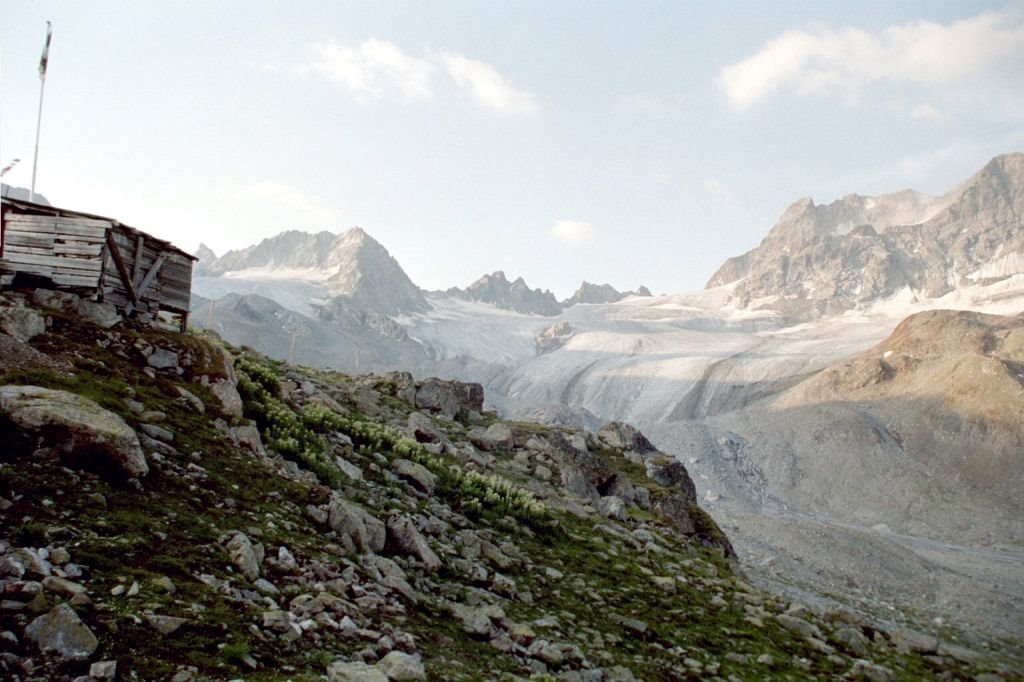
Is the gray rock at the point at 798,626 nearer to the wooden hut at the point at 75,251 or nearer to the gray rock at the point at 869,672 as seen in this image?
the gray rock at the point at 869,672

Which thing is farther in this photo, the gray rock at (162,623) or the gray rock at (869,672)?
the gray rock at (869,672)

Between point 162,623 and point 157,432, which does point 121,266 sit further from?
point 162,623

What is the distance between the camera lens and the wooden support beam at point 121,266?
48.0ft

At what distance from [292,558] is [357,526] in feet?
6.87

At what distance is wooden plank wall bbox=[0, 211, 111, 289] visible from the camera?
14148 millimetres

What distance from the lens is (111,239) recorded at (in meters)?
14.7

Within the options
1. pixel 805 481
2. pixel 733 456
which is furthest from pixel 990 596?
pixel 733 456

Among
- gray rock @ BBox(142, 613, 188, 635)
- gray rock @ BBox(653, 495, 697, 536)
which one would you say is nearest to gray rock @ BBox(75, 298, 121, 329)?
gray rock @ BBox(142, 613, 188, 635)

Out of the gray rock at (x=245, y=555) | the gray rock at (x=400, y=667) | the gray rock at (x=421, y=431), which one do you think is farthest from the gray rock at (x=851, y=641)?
the gray rock at (x=245, y=555)

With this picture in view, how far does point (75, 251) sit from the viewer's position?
14352 mm

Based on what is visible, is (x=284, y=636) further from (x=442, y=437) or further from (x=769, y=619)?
(x=442, y=437)

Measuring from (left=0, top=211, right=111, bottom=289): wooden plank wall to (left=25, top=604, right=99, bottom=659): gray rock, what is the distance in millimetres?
11213

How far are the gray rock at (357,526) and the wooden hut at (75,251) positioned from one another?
28.0 feet

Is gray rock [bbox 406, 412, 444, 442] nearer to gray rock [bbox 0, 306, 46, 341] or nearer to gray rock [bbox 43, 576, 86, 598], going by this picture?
gray rock [bbox 0, 306, 46, 341]
